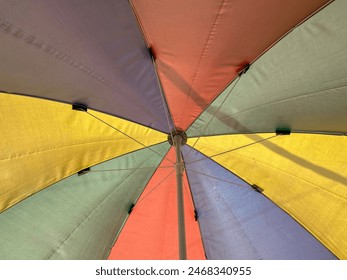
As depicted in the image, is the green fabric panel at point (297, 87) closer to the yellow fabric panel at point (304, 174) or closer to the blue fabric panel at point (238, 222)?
the yellow fabric panel at point (304, 174)

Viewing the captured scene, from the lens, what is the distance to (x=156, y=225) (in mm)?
2564

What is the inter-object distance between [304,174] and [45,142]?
1.70 meters

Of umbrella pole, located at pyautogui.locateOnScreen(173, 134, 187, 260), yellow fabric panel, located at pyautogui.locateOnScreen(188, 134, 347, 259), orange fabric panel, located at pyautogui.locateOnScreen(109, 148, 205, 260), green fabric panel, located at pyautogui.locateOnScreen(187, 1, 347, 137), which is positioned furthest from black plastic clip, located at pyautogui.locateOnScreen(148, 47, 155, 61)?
orange fabric panel, located at pyautogui.locateOnScreen(109, 148, 205, 260)

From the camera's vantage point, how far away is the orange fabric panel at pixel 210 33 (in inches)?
55.0

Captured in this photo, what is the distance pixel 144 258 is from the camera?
2543 millimetres

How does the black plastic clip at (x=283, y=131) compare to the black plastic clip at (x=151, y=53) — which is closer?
the black plastic clip at (x=151, y=53)

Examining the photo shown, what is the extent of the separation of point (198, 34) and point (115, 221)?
Answer: 1522mm

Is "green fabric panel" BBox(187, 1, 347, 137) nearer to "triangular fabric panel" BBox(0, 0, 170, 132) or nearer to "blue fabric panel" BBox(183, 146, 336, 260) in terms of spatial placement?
"blue fabric panel" BBox(183, 146, 336, 260)

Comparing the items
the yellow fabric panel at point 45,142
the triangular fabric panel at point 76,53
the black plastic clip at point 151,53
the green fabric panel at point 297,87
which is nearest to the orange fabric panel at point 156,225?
the yellow fabric panel at point 45,142

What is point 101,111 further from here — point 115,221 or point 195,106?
point 115,221

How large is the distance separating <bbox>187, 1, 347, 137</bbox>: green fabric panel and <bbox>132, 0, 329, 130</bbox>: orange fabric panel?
0.07 meters
